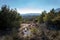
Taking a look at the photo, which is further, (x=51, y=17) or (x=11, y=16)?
(x=51, y=17)

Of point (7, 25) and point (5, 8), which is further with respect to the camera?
point (5, 8)

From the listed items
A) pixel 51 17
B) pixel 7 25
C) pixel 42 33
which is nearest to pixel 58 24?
pixel 51 17

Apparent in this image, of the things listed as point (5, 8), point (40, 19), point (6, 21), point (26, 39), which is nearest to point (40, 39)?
point (26, 39)

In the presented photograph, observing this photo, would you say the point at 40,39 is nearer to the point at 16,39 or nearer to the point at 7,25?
the point at 16,39

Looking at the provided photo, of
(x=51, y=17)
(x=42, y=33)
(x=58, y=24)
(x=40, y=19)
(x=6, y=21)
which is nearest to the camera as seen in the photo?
(x=42, y=33)

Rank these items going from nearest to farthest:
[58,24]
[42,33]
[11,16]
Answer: [42,33], [11,16], [58,24]

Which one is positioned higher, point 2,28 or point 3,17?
point 3,17

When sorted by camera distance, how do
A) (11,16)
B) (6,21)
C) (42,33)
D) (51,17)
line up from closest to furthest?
(42,33), (6,21), (11,16), (51,17)

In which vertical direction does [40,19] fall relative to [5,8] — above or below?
below

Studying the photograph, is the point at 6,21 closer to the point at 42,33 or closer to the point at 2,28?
the point at 2,28
